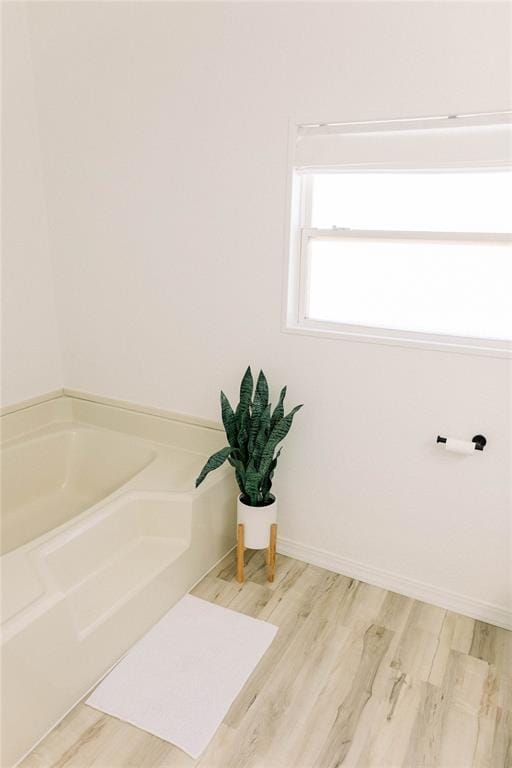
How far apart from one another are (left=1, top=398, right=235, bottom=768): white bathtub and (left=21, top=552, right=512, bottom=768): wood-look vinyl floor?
177 mm

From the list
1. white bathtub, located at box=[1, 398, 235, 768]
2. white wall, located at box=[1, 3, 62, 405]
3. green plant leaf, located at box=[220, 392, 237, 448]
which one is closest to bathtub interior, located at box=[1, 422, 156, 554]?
white bathtub, located at box=[1, 398, 235, 768]

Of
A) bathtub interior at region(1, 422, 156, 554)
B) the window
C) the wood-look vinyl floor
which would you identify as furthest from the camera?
bathtub interior at region(1, 422, 156, 554)

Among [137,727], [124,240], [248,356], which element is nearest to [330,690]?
[137,727]

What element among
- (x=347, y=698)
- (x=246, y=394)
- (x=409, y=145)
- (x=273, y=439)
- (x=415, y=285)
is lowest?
(x=347, y=698)

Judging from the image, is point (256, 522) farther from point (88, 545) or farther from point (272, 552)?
point (88, 545)

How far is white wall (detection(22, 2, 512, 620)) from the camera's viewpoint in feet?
6.21

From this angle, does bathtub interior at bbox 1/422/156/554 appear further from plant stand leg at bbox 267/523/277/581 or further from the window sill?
the window sill

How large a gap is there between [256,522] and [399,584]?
685 mm

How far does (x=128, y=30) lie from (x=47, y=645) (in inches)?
94.7

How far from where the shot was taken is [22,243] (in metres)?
2.66

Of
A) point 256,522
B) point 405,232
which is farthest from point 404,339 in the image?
point 256,522

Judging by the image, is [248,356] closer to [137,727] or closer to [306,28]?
[306,28]

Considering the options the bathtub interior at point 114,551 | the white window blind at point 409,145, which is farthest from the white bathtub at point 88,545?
the white window blind at point 409,145

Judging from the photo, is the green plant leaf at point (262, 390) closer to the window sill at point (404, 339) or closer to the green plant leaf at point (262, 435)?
the green plant leaf at point (262, 435)
